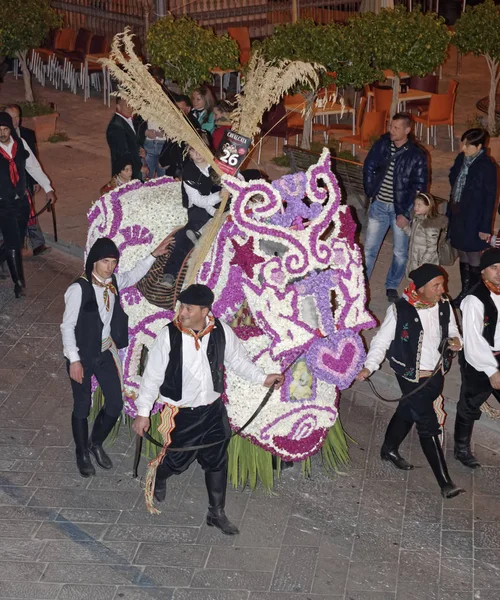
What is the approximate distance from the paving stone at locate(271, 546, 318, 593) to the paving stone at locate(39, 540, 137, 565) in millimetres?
946

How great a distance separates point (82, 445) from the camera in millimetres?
7223

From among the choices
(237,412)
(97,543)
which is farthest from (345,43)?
(97,543)

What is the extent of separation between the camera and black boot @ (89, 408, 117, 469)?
7203mm

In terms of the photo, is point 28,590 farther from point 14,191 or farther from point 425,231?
point 14,191

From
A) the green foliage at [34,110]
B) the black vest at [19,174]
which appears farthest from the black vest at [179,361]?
the green foliage at [34,110]

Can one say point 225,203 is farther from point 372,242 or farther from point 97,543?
point 372,242

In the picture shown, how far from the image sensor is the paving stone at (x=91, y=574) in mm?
6199

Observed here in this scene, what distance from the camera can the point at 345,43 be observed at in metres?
11.5

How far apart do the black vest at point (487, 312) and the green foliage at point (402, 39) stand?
5518mm

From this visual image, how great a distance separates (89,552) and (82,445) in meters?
0.97

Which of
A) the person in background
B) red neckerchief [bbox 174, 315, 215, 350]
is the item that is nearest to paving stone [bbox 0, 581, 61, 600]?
red neckerchief [bbox 174, 315, 215, 350]

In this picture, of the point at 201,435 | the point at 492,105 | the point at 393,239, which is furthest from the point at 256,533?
the point at 492,105

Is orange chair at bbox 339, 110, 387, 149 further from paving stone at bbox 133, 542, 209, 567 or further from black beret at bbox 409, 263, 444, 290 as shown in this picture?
paving stone at bbox 133, 542, 209, 567

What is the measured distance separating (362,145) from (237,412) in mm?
7189
